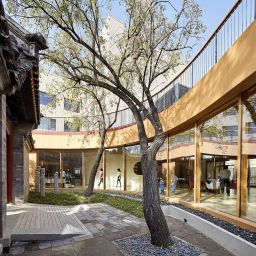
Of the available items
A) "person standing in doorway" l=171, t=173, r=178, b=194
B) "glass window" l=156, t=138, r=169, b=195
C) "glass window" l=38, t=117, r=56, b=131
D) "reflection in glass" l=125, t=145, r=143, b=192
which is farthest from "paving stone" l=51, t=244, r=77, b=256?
"glass window" l=38, t=117, r=56, b=131

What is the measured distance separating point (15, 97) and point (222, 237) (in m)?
5.78

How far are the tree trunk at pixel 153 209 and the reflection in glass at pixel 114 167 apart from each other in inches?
441

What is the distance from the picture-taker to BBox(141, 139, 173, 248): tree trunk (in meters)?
6.06

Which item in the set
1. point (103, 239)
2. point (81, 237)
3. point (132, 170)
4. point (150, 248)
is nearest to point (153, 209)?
point (150, 248)

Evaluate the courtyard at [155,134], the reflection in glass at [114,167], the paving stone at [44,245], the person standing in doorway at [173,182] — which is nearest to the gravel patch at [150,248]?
the courtyard at [155,134]

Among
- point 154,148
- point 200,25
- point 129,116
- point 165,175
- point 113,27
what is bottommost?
point 165,175

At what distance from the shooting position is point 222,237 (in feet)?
20.0

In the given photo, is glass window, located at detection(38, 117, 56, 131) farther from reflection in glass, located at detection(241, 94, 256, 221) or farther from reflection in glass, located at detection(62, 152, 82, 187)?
reflection in glass, located at detection(241, 94, 256, 221)

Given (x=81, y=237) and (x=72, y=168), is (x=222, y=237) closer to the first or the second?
(x=81, y=237)

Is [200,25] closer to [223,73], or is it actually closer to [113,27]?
[223,73]

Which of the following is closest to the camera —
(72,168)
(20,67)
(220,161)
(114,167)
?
(20,67)

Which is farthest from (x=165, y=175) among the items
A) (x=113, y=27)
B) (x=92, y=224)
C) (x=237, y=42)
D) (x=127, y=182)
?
(x=113, y=27)

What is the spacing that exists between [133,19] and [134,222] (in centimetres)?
578

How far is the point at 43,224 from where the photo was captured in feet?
23.3
